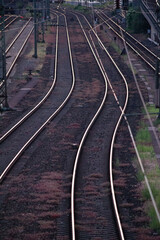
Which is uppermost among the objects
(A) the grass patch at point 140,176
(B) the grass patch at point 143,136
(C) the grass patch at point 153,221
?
(C) the grass patch at point 153,221

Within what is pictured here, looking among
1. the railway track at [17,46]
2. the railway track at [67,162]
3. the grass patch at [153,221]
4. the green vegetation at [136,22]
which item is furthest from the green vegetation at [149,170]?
the green vegetation at [136,22]

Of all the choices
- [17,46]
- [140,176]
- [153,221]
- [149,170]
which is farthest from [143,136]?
[17,46]

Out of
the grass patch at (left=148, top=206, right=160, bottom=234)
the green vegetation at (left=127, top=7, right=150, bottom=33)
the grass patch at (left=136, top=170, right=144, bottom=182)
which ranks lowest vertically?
the grass patch at (left=136, top=170, right=144, bottom=182)

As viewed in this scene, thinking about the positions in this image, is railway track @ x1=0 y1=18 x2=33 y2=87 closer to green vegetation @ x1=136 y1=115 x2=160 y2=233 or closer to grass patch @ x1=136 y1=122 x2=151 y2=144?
grass patch @ x1=136 y1=122 x2=151 y2=144

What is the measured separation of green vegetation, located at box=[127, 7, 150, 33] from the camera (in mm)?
48375

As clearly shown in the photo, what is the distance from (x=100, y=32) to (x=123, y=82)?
74.1 feet

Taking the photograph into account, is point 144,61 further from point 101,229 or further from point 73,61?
point 101,229

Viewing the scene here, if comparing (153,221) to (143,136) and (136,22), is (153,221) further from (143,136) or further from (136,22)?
(136,22)

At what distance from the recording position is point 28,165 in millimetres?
14633

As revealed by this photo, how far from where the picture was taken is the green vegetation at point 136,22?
1905 inches

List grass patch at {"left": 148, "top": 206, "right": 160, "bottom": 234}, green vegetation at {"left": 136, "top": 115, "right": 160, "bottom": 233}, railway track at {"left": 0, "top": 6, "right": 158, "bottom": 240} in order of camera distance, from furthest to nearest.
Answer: green vegetation at {"left": 136, "top": 115, "right": 160, "bottom": 233} → railway track at {"left": 0, "top": 6, "right": 158, "bottom": 240} → grass patch at {"left": 148, "top": 206, "right": 160, "bottom": 234}

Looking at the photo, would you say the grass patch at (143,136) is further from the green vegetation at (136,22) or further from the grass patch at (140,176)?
the green vegetation at (136,22)

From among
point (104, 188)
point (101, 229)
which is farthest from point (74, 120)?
point (101, 229)

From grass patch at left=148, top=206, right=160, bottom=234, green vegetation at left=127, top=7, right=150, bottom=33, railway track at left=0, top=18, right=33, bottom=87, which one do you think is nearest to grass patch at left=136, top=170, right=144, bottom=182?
grass patch at left=148, top=206, right=160, bottom=234
